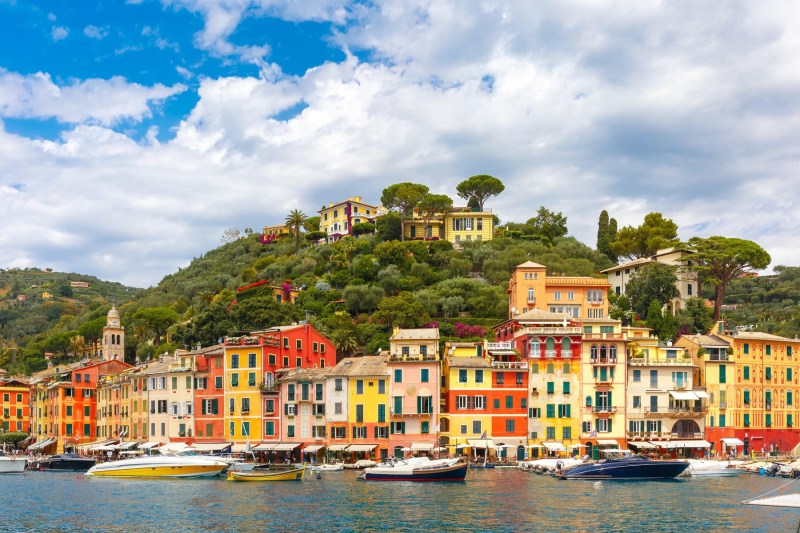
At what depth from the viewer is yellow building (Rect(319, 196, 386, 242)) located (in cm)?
16775

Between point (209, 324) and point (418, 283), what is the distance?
91.6 feet

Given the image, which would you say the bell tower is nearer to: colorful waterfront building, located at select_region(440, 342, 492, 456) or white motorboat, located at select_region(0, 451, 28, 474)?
white motorboat, located at select_region(0, 451, 28, 474)

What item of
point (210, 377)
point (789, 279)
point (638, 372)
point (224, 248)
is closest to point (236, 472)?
point (210, 377)

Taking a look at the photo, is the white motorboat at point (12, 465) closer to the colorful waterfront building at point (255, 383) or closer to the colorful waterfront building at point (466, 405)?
the colorful waterfront building at point (255, 383)

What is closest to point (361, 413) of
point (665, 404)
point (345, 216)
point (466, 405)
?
point (466, 405)

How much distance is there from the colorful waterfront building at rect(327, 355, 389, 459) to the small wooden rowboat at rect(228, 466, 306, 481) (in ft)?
40.4

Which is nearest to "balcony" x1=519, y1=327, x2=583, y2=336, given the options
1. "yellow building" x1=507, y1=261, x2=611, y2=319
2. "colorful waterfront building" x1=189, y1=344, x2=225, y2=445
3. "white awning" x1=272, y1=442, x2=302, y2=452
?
"yellow building" x1=507, y1=261, x2=611, y2=319

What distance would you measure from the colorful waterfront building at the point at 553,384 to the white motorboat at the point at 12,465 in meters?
46.8

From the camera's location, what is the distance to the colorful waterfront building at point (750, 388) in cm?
9156

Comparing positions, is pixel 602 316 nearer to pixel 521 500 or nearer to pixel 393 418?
pixel 393 418

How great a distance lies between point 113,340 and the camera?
127562 millimetres

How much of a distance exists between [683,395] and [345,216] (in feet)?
291

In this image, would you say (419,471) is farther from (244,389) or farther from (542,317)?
(542,317)

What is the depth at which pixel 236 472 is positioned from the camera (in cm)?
7538
